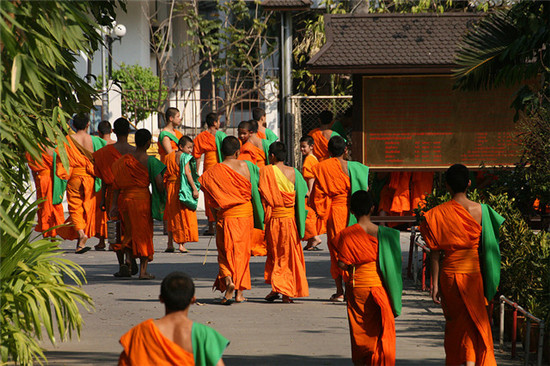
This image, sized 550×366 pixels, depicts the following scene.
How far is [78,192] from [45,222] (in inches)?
29.5

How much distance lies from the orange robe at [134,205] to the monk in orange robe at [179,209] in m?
2.54

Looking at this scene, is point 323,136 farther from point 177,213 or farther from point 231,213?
point 231,213

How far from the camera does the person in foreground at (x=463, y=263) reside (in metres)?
7.28

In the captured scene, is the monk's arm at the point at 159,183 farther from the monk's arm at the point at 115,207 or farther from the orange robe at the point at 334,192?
the orange robe at the point at 334,192

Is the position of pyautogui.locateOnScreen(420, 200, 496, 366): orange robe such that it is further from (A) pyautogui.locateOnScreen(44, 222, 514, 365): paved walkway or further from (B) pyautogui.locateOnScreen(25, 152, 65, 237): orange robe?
(B) pyautogui.locateOnScreen(25, 152, 65, 237): orange robe

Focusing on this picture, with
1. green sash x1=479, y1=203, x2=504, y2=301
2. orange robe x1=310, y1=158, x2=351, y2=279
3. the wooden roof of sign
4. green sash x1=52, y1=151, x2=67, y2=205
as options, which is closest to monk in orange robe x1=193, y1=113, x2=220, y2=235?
the wooden roof of sign

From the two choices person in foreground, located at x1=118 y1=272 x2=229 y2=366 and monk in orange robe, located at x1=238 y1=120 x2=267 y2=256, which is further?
monk in orange robe, located at x1=238 y1=120 x2=267 y2=256

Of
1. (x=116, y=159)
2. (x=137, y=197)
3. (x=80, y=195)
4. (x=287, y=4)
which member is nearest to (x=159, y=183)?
(x=137, y=197)

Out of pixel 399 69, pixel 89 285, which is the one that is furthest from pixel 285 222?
pixel 399 69

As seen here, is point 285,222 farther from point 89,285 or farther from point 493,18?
point 493,18

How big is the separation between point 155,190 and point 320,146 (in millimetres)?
5228

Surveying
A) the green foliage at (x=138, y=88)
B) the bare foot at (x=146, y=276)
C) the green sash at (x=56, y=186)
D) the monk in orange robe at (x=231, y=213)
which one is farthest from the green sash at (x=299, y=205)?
the green foliage at (x=138, y=88)

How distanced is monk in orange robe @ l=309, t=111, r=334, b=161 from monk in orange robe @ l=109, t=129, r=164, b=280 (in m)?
5.09

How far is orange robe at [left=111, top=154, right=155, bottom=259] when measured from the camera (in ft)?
40.2
